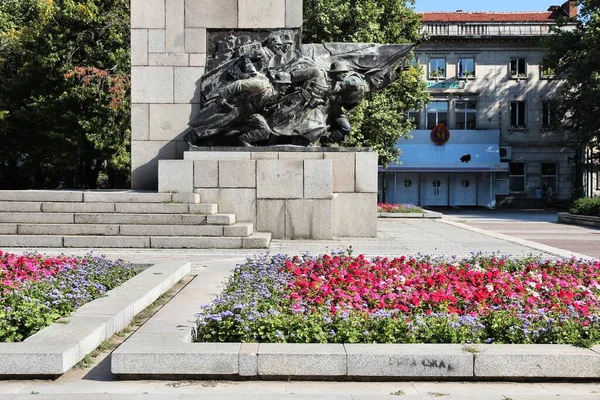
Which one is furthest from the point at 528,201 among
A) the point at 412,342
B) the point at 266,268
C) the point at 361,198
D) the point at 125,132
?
the point at 412,342

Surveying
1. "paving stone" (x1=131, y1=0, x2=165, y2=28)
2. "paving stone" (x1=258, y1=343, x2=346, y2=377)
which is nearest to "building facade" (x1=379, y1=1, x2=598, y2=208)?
"paving stone" (x1=131, y1=0, x2=165, y2=28)

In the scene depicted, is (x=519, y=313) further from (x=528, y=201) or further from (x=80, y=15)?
(x=528, y=201)

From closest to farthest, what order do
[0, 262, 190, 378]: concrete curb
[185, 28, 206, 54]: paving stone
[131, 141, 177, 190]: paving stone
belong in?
[0, 262, 190, 378]: concrete curb → [185, 28, 206, 54]: paving stone → [131, 141, 177, 190]: paving stone

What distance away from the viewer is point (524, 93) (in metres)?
49.5

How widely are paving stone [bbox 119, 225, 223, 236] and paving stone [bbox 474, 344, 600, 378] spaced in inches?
376

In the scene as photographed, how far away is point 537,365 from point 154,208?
1095cm

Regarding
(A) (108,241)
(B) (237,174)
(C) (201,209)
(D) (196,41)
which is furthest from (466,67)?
(A) (108,241)

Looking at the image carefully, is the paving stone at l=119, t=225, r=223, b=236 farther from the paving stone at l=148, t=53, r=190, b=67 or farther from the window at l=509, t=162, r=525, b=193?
the window at l=509, t=162, r=525, b=193

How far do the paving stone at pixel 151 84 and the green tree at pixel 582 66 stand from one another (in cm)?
2851

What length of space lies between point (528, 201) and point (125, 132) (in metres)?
30.3

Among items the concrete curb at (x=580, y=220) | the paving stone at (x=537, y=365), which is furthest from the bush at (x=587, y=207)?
the paving stone at (x=537, y=365)

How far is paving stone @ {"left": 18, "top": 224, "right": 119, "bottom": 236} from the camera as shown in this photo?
1441 cm

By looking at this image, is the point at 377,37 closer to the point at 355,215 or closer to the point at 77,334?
A: the point at 355,215

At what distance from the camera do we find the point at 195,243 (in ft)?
46.0
